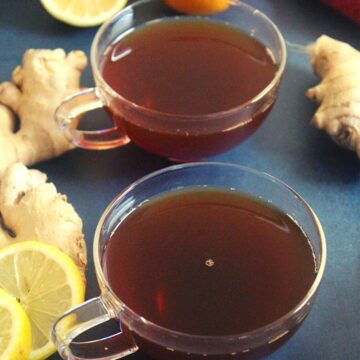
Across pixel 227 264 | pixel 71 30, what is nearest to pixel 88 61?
pixel 71 30

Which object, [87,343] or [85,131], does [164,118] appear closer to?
[85,131]

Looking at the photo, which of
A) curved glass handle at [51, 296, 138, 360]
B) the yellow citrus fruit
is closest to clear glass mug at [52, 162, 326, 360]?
curved glass handle at [51, 296, 138, 360]

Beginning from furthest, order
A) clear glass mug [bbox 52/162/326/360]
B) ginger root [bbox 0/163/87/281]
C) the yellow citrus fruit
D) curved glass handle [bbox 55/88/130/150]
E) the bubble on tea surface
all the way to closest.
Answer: the yellow citrus fruit < curved glass handle [bbox 55/88/130/150] < ginger root [bbox 0/163/87/281] < the bubble on tea surface < clear glass mug [bbox 52/162/326/360]

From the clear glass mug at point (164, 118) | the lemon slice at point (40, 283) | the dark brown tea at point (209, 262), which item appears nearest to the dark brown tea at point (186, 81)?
the clear glass mug at point (164, 118)

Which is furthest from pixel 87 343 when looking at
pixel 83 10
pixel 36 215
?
pixel 83 10

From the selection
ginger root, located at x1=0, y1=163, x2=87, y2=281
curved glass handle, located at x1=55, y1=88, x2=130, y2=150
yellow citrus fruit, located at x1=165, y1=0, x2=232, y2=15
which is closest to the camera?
ginger root, located at x1=0, y1=163, x2=87, y2=281

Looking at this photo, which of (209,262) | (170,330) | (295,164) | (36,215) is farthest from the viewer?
(295,164)

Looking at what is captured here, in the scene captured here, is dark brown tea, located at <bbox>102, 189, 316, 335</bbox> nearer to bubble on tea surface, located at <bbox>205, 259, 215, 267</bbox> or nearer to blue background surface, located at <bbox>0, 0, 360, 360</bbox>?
bubble on tea surface, located at <bbox>205, 259, 215, 267</bbox>
